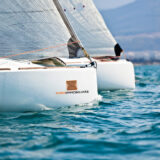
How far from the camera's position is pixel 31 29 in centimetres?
744

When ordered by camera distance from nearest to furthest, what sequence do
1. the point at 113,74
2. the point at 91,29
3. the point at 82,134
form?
1. the point at 82,134
2. the point at 113,74
3. the point at 91,29

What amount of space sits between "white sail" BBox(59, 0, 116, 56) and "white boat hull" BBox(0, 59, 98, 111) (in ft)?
22.6

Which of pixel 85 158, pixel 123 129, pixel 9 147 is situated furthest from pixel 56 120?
pixel 85 158

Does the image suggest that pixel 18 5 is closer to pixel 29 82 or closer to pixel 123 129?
pixel 29 82

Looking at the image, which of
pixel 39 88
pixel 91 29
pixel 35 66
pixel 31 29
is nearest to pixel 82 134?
pixel 39 88

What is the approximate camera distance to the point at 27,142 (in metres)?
4.59

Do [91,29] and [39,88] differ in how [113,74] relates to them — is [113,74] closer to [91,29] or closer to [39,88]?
[91,29]

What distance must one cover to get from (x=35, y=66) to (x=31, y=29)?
809mm

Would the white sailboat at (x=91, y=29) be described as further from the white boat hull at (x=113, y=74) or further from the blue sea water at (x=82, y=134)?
the blue sea water at (x=82, y=134)

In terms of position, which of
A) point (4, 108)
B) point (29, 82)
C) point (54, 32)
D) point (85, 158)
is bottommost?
point (85, 158)

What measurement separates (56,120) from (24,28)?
2432mm

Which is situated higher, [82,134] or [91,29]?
[91,29]

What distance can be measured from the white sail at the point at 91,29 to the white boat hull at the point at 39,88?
6.89 m

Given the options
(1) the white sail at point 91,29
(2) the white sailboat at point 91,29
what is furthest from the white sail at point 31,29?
(1) the white sail at point 91,29
